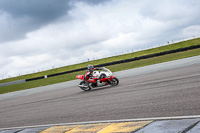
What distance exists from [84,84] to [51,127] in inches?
289

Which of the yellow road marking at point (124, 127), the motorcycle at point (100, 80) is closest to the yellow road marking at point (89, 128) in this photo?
the yellow road marking at point (124, 127)

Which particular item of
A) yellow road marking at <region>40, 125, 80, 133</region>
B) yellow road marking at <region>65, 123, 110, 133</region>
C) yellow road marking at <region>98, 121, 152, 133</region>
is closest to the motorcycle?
yellow road marking at <region>40, 125, 80, 133</region>

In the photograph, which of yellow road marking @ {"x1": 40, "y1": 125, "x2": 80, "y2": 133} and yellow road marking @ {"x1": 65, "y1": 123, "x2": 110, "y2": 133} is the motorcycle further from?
yellow road marking @ {"x1": 65, "y1": 123, "x2": 110, "y2": 133}

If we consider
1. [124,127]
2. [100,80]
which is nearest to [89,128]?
[124,127]

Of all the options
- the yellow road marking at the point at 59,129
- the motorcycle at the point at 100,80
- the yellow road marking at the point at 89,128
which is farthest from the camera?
the motorcycle at the point at 100,80

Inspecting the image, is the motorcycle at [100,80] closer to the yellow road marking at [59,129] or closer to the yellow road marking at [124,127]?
the yellow road marking at [59,129]

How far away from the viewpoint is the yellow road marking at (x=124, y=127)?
4.85 meters

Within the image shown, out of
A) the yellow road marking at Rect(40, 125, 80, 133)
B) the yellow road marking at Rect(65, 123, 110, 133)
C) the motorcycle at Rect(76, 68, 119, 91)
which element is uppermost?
the motorcycle at Rect(76, 68, 119, 91)

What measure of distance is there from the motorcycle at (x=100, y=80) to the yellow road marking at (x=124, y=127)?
7.62 metres

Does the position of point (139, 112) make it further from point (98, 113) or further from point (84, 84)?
point (84, 84)

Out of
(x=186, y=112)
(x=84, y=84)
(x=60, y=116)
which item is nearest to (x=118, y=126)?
(x=186, y=112)

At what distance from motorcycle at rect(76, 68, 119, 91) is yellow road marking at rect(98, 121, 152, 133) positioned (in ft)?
25.0

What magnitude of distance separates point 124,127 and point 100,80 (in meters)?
8.17

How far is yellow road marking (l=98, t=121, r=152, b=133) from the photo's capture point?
4.85m
